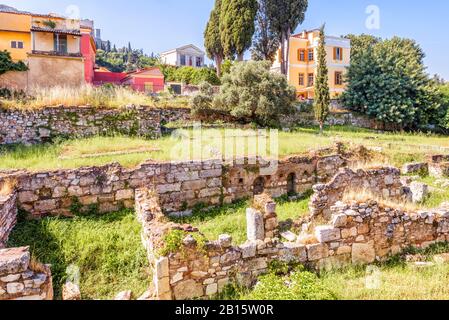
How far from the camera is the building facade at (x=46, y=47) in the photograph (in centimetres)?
1859

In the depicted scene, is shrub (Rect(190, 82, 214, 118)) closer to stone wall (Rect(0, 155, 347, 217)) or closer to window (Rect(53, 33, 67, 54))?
window (Rect(53, 33, 67, 54))

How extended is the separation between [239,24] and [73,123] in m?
20.4

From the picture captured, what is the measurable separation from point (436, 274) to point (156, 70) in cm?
3101

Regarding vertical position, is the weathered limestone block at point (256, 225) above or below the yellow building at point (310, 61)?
below

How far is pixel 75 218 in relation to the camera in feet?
28.2

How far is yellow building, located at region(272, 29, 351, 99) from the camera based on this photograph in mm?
34844

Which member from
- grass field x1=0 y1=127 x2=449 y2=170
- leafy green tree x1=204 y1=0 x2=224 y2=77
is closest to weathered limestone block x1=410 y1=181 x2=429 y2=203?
grass field x1=0 y1=127 x2=449 y2=170

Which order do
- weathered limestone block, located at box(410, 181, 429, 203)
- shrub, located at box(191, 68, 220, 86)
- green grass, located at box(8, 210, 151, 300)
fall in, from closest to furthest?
green grass, located at box(8, 210, 151, 300), weathered limestone block, located at box(410, 181, 429, 203), shrub, located at box(191, 68, 220, 86)

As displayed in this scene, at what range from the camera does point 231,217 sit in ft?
30.8

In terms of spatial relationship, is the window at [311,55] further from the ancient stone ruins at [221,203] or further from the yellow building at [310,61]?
the ancient stone ruins at [221,203]

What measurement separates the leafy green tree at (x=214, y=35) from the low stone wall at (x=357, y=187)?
2756 centimetres

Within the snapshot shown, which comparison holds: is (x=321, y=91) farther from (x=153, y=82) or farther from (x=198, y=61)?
(x=198, y=61)

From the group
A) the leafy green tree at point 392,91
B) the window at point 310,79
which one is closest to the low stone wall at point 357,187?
the leafy green tree at point 392,91

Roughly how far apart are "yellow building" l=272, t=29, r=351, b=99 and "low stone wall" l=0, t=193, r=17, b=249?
101 feet
